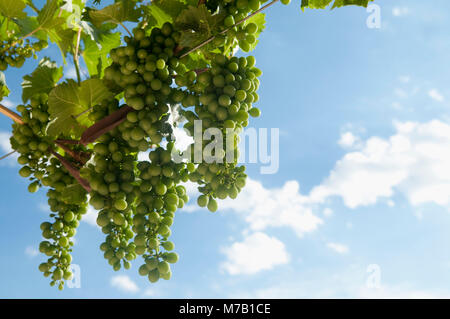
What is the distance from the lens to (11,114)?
1782 millimetres

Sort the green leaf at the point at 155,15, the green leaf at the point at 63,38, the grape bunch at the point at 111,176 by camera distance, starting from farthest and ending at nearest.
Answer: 1. the green leaf at the point at 63,38
2. the green leaf at the point at 155,15
3. the grape bunch at the point at 111,176

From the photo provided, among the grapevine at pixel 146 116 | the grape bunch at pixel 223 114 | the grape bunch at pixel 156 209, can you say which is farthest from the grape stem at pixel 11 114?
the grape bunch at pixel 223 114

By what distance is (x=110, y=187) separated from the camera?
1.38 m

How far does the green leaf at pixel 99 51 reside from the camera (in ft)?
6.21

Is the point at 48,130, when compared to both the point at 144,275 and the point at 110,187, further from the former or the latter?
the point at 144,275

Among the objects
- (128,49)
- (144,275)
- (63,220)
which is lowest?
(144,275)

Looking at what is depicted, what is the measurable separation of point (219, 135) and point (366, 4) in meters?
0.71

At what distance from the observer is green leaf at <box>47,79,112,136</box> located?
4.85 feet

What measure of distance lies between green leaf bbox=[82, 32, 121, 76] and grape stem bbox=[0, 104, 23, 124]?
0.43 metres

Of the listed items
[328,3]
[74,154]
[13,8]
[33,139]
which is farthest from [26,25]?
[328,3]

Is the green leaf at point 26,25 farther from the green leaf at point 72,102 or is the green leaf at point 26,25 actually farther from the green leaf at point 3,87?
the green leaf at point 72,102

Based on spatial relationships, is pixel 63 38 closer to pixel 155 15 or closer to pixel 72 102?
pixel 72 102

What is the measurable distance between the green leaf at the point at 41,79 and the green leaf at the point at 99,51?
0.55ft
